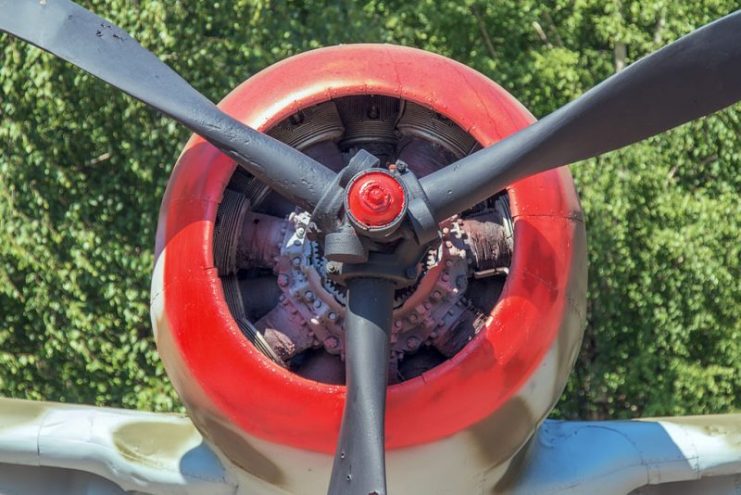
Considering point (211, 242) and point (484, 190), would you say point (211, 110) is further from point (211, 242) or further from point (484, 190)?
point (484, 190)

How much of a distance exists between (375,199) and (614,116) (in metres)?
0.84

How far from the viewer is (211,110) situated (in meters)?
4.62

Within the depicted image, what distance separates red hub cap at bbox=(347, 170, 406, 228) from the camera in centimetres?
427

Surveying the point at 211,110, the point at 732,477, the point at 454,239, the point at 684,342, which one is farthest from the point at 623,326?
the point at 211,110

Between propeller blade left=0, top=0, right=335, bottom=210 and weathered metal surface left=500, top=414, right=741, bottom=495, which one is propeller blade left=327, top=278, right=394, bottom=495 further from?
weathered metal surface left=500, top=414, right=741, bottom=495

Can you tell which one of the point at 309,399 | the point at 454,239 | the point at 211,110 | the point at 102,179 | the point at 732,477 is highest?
the point at 102,179

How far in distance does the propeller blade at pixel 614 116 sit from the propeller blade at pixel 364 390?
34 centimetres

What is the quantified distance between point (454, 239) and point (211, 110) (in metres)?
0.94

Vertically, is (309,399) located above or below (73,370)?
below

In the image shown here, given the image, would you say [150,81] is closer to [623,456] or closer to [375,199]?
[375,199]

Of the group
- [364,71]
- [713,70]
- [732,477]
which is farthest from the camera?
[732,477]

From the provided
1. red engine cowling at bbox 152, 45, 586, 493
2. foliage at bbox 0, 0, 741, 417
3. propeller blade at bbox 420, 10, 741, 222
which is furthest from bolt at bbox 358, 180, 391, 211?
foliage at bbox 0, 0, 741, 417

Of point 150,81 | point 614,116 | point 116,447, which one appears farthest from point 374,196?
point 116,447

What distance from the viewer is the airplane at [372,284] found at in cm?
439
